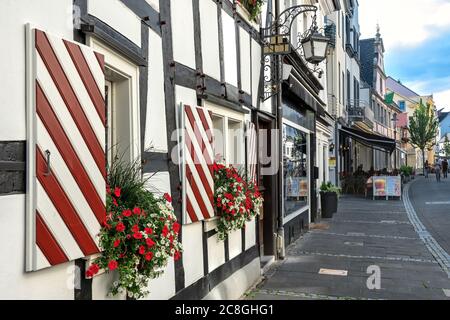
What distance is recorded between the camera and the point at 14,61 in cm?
237

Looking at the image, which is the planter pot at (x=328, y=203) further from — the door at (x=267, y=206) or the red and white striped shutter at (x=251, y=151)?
the red and white striped shutter at (x=251, y=151)

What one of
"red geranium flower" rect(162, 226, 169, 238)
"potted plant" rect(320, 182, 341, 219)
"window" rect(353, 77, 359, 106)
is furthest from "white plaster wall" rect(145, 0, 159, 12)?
"window" rect(353, 77, 359, 106)

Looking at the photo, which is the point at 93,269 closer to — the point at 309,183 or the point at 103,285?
the point at 103,285

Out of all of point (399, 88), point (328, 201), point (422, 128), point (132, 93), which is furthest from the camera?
point (399, 88)

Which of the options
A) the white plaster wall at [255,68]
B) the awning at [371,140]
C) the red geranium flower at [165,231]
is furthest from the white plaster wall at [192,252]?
the awning at [371,140]

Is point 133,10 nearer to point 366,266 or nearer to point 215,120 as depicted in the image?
point 215,120

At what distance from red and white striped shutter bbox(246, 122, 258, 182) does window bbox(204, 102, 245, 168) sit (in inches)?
6.8

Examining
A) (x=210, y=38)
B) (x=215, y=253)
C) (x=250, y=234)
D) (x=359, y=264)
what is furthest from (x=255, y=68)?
(x=359, y=264)

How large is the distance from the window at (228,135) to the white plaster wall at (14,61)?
8.81ft

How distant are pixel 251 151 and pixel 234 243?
140 centimetres

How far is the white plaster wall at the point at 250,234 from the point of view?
656 cm

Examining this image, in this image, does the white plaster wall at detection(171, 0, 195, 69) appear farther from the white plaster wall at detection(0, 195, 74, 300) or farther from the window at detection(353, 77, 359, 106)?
the window at detection(353, 77, 359, 106)
